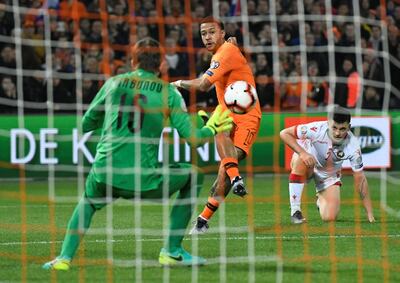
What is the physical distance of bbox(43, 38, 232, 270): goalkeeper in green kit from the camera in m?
9.14

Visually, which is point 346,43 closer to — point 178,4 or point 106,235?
point 178,4

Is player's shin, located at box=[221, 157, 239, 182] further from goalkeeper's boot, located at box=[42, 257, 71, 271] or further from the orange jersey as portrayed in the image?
goalkeeper's boot, located at box=[42, 257, 71, 271]

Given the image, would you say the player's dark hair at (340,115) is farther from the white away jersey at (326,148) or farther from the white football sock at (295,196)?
the white football sock at (295,196)

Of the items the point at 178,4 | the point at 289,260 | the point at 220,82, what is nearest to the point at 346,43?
the point at 178,4

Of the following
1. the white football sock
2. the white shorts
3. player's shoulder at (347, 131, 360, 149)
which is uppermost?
player's shoulder at (347, 131, 360, 149)

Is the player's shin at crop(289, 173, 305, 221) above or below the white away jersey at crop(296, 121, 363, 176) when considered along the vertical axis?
below

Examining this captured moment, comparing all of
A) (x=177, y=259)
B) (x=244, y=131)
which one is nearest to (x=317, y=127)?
(x=244, y=131)

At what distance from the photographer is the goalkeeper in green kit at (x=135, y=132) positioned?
914 centimetres

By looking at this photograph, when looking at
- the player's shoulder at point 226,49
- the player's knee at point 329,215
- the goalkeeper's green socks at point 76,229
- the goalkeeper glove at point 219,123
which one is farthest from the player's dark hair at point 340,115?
the goalkeeper's green socks at point 76,229

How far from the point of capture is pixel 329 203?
13055 mm

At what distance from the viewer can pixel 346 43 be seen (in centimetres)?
1914

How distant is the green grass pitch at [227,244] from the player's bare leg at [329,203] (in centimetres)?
11

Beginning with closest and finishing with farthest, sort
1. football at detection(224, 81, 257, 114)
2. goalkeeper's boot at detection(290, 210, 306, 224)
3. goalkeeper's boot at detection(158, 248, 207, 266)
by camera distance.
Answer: goalkeeper's boot at detection(158, 248, 207, 266), football at detection(224, 81, 257, 114), goalkeeper's boot at detection(290, 210, 306, 224)

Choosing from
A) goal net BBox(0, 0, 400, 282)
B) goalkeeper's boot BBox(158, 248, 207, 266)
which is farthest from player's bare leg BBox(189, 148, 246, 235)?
goal net BBox(0, 0, 400, 282)
